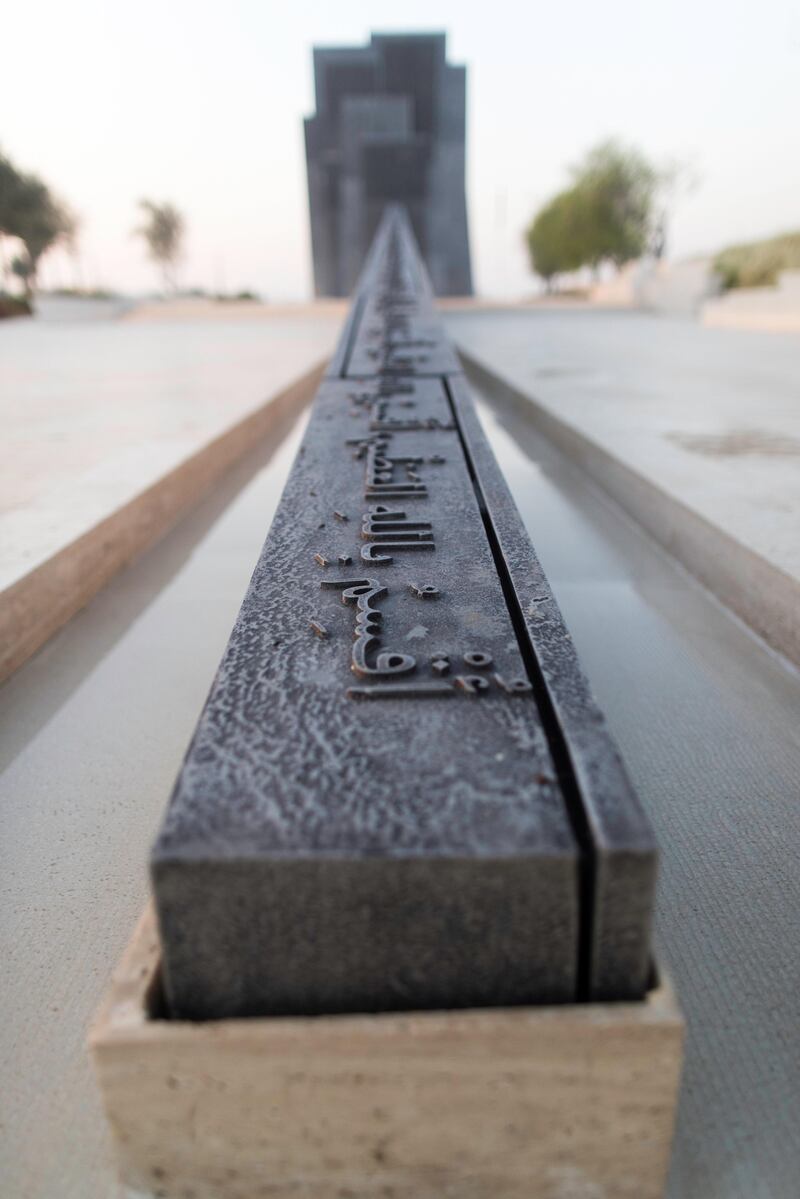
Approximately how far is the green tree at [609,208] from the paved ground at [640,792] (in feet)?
101

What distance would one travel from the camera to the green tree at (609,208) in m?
29.0

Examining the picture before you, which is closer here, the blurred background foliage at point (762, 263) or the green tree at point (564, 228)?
the blurred background foliage at point (762, 263)

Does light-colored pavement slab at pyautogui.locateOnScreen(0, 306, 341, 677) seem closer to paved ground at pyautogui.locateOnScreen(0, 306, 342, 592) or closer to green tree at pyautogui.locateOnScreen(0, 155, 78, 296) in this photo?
paved ground at pyautogui.locateOnScreen(0, 306, 342, 592)

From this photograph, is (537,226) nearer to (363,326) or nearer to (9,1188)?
(363,326)

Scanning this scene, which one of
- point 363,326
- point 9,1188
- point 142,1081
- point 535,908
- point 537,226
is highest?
point 537,226

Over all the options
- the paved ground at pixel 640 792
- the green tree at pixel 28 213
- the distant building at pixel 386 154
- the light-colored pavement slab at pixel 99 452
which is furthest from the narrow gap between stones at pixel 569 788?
the green tree at pixel 28 213

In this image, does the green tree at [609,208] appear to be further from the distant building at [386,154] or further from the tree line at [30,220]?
the tree line at [30,220]

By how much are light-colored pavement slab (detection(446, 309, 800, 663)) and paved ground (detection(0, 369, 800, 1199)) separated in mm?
127

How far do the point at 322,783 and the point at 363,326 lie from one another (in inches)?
194

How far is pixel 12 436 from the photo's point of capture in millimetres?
3793

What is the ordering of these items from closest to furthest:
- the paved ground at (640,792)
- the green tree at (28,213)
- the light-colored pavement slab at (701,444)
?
the paved ground at (640,792)
the light-colored pavement slab at (701,444)
the green tree at (28,213)

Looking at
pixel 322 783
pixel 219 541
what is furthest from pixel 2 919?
pixel 219 541

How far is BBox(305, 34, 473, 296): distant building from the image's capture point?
17.7 meters

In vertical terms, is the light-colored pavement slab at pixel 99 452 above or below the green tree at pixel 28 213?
below
